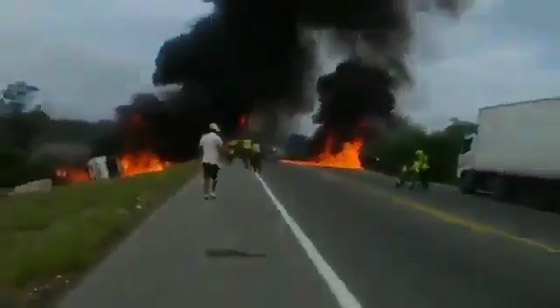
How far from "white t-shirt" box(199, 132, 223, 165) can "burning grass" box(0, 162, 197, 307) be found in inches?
62.7

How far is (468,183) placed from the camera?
3741 centimetres

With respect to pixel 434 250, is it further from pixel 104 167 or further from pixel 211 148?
pixel 104 167

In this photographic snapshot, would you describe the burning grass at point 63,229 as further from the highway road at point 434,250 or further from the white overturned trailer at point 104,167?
the white overturned trailer at point 104,167

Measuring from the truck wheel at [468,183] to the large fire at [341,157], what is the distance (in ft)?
79.1

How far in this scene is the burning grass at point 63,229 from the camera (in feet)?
36.8

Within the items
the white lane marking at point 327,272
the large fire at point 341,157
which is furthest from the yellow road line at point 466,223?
the large fire at point 341,157

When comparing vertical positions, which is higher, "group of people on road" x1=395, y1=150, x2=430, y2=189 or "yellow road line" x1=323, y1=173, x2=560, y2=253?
"group of people on road" x1=395, y1=150, x2=430, y2=189

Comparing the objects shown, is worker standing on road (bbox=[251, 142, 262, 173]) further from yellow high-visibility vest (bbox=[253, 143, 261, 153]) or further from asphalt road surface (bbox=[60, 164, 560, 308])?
asphalt road surface (bbox=[60, 164, 560, 308])

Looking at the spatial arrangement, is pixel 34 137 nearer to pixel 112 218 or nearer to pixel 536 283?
pixel 112 218

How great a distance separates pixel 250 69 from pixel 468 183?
1627 centimetres

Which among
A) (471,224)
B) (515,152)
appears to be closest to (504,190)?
(515,152)

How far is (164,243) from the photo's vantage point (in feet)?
49.1

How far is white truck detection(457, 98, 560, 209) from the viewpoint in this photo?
29797mm

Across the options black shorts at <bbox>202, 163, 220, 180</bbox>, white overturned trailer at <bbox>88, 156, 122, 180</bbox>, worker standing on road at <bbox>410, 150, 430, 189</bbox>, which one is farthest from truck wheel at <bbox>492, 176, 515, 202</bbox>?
white overturned trailer at <bbox>88, 156, 122, 180</bbox>
